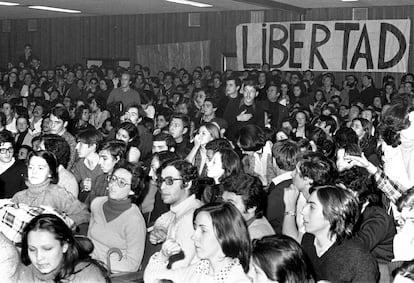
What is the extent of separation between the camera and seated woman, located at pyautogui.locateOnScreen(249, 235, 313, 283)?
2969 mm

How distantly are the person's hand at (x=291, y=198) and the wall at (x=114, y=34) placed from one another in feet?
33.2

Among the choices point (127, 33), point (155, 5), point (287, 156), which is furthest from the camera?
point (127, 33)

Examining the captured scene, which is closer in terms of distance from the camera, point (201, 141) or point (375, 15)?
point (201, 141)

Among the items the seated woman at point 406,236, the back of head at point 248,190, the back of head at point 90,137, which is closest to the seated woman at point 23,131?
the back of head at point 90,137

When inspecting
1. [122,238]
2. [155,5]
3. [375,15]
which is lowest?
[122,238]

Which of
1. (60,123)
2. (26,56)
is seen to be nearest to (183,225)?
(60,123)

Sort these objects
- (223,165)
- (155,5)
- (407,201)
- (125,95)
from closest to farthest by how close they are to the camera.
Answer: (407,201) → (223,165) → (125,95) → (155,5)

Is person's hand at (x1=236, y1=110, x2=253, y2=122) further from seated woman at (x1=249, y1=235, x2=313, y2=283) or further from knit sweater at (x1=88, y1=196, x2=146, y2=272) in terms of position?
seated woman at (x1=249, y1=235, x2=313, y2=283)

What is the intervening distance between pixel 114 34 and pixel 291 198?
13233mm

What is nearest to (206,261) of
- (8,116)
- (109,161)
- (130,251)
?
(130,251)

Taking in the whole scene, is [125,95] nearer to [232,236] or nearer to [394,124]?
[394,124]

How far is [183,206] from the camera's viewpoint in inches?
180

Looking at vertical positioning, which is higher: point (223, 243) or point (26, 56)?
point (26, 56)

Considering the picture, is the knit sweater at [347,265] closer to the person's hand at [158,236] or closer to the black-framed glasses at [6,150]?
the person's hand at [158,236]
